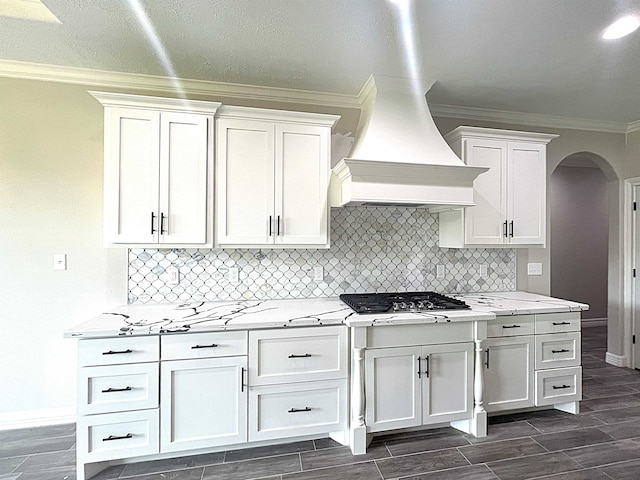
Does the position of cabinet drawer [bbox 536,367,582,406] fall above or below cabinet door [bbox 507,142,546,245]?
below

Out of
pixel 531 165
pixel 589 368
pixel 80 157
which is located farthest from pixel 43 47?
pixel 589 368

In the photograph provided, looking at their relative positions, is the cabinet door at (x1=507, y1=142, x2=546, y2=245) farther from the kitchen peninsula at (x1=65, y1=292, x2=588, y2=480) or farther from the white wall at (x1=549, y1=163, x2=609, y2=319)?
the white wall at (x1=549, y1=163, x2=609, y2=319)

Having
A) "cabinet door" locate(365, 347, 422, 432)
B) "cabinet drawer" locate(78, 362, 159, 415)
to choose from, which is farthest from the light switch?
"cabinet door" locate(365, 347, 422, 432)

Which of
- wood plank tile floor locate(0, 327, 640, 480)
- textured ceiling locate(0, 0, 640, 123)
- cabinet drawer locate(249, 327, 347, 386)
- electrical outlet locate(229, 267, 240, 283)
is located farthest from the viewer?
electrical outlet locate(229, 267, 240, 283)

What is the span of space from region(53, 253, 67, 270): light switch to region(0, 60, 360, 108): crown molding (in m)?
1.31

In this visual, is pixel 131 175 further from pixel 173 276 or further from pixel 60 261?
pixel 60 261

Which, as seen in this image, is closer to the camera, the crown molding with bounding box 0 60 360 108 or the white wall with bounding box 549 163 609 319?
the crown molding with bounding box 0 60 360 108

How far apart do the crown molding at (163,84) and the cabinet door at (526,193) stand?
1483mm

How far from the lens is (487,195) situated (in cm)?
283

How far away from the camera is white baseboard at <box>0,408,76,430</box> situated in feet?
7.95

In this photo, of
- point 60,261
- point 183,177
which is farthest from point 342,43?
point 60,261

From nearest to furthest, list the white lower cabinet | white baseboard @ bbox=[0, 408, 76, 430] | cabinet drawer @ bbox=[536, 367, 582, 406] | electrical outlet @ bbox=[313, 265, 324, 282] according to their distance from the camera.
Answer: the white lower cabinet → white baseboard @ bbox=[0, 408, 76, 430] → cabinet drawer @ bbox=[536, 367, 582, 406] → electrical outlet @ bbox=[313, 265, 324, 282]

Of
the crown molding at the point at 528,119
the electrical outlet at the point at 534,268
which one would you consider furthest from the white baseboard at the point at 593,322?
the crown molding at the point at 528,119

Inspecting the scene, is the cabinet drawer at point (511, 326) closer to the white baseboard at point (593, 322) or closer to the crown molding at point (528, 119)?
the crown molding at point (528, 119)
